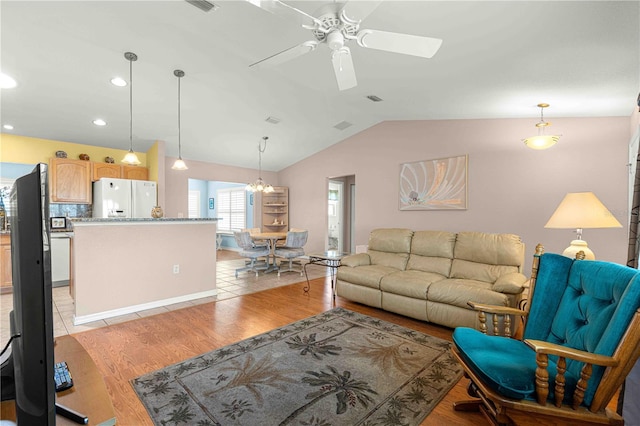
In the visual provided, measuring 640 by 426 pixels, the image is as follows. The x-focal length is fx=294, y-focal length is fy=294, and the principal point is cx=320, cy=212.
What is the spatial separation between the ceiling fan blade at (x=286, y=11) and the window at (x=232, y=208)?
7403 millimetres

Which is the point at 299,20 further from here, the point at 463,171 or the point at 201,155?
the point at 201,155

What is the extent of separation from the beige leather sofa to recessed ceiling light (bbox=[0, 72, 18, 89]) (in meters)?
4.70

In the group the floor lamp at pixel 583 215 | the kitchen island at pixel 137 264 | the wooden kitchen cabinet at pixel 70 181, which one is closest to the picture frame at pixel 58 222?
the wooden kitchen cabinet at pixel 70 181

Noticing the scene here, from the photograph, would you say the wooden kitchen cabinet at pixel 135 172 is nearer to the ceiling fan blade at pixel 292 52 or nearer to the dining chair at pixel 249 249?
the dining chair at pixel 249 249

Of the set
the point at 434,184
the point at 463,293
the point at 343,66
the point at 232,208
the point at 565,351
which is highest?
the point at 343,66

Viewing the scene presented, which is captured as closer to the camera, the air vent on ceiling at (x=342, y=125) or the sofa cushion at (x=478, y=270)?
the sofa cushion at (x=478, y=270)

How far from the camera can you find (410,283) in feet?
11.1

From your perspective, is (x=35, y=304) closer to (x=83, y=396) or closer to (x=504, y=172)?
(x=83, y=396)

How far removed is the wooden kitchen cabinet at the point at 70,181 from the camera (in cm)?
489

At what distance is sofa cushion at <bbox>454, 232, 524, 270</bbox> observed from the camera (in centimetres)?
344

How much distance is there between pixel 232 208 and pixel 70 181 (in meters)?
4.58

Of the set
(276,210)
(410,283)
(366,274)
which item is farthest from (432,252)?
(276,210)

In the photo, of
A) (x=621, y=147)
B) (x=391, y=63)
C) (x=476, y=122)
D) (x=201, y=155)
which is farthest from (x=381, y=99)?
(x=201, y=155)

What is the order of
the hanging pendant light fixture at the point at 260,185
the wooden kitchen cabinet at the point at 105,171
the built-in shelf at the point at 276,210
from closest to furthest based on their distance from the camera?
the wooden kitchen cabinet at the point at 105,171, the hanging pendant light fixture at the point at 260,185, the built-in shelf at the point at 276,210
